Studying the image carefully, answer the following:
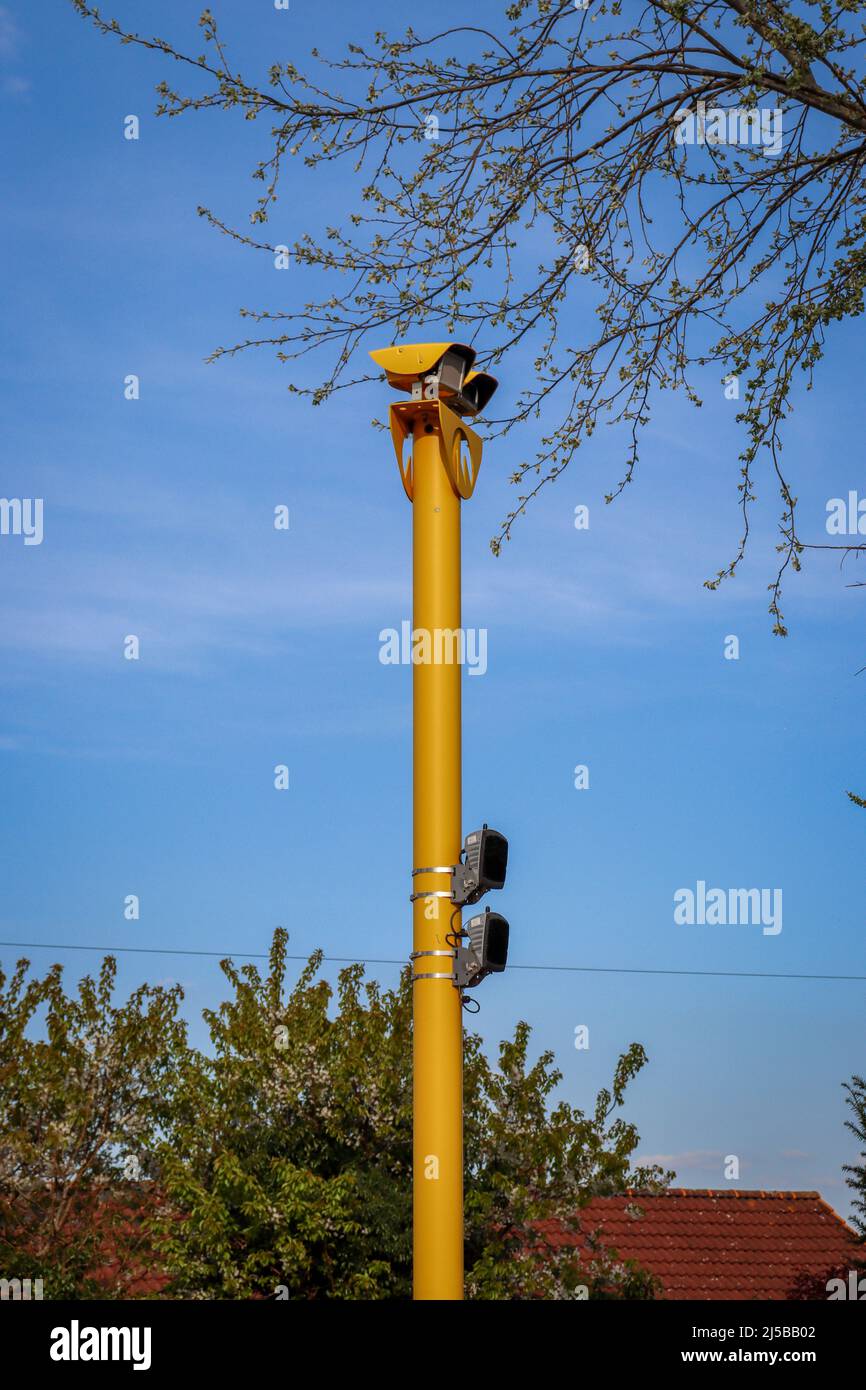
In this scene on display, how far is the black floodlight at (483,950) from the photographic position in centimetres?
919

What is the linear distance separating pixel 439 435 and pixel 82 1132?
1173cm

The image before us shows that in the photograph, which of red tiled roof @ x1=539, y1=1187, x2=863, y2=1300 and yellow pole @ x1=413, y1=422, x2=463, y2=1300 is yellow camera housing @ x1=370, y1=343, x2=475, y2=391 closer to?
yellow pole @ x1=413, y1=422, x2=463, y2=1300

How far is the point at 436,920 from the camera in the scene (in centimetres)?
953

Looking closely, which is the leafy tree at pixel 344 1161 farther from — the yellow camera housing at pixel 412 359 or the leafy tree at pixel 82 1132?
the yellow camera housing at pixel 412 359

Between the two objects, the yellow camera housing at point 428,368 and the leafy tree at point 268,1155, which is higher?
the yellow camera housing at point 428,368

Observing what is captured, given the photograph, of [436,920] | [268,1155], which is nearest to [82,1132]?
[268,1155]

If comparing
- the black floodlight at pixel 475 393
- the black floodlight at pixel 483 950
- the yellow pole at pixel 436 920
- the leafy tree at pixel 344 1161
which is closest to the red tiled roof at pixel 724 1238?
the leafy tree at pixel 344 1161

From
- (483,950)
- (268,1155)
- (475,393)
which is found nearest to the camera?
(483,950)

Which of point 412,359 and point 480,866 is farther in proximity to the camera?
point 412,359

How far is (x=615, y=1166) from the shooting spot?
17984 mm

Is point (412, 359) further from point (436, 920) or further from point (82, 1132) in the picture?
point (82, 1132)

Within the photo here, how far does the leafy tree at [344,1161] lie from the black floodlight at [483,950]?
309 inches

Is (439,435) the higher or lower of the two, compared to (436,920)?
higher

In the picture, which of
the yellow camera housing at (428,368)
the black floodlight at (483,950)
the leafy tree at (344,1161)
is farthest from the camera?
the leafy tree at (344,1161)
